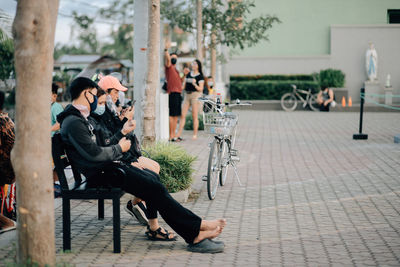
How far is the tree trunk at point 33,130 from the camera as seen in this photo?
4.15 metres

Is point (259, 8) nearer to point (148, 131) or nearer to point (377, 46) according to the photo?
point (377, 46)

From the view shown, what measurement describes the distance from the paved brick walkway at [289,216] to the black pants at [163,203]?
8.8 inches

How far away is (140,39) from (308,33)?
928 inches

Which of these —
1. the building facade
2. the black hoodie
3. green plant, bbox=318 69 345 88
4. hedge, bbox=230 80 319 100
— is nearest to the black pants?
the black hoodie

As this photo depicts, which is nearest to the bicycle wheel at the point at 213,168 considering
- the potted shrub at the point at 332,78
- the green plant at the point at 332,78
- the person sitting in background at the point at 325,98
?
the person sitting in background at the point at 325,98

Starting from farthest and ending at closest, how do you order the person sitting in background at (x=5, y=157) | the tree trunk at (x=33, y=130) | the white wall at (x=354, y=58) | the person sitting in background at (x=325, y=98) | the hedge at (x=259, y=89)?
the white wall at (x=354, y=58) < the hedge at (x=259, y=89) < the person sitting in background at (x=325, y=98) < the person sitting in background at (x=5, y=157) < the tree trunk at (x=33, y=130)

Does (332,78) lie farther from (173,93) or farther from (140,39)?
(140,39)

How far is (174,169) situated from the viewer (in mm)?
7668

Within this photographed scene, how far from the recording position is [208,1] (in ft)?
63.7

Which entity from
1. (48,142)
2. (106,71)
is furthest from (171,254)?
(106,71)

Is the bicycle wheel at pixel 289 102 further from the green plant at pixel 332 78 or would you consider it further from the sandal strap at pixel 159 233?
the sandal strap at pixel 159 233

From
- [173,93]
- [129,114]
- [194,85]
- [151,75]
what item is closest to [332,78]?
[194,85]

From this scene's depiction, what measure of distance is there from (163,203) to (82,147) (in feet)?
3.02

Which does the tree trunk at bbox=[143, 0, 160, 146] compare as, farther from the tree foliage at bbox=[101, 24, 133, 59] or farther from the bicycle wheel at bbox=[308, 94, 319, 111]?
the tree foliage at bbox=[101, 24, 133, 59]
